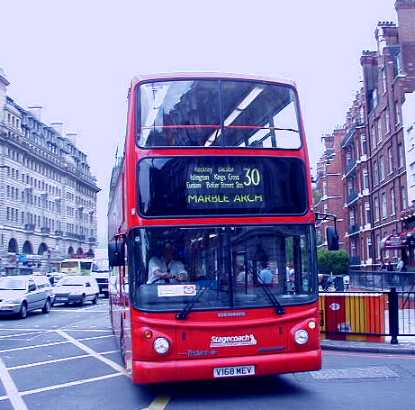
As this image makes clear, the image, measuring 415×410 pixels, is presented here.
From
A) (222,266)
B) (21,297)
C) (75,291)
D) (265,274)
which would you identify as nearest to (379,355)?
(265,274)

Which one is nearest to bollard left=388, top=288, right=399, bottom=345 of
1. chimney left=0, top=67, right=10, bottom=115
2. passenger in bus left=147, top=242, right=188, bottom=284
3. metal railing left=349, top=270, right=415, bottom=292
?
passenger in bus left=147, top=242, right=188, bottom=284

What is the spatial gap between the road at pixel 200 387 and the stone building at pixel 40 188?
64.5 meters

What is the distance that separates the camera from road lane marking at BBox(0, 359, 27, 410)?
27.5ft

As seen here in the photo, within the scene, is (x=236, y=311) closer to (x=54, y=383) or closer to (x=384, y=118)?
(x=54, y=383)

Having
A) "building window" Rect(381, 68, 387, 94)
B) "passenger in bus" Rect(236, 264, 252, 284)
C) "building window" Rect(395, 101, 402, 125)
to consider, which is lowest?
"passenger in bus" Rect(236, 264, 252, 284)

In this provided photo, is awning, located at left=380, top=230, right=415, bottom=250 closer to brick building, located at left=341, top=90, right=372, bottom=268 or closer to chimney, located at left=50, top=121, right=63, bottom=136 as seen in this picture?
brick building, located at left=341, top=90, right=372, bottom=268

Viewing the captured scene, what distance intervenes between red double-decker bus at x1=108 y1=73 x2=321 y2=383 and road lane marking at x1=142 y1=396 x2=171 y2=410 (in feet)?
1.19

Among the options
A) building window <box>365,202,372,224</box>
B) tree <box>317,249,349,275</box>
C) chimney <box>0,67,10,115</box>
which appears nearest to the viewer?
tree <box>317,249,349,275</box>

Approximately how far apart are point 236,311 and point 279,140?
2.42m

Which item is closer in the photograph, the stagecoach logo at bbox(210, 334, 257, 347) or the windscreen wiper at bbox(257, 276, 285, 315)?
the stagecoach logo at bbox(210, 334, 257, 347)

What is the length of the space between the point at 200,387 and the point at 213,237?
2.45 m

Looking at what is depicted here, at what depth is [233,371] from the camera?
809cm

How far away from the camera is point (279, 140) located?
8.68m

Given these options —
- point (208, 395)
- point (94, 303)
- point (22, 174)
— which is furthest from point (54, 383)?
point (22, 174)
